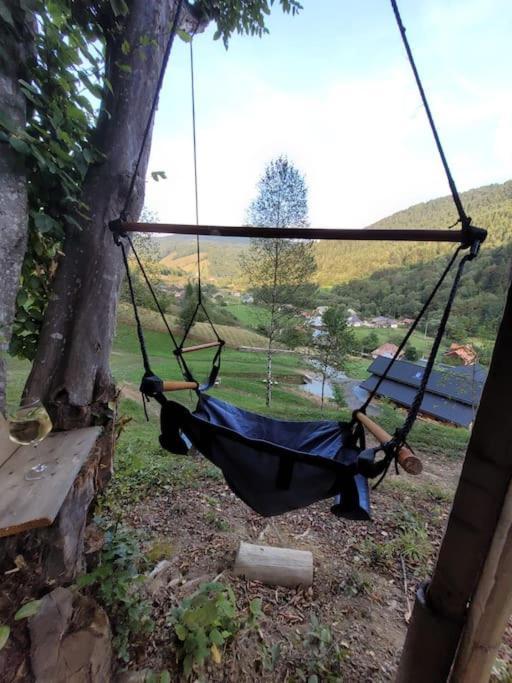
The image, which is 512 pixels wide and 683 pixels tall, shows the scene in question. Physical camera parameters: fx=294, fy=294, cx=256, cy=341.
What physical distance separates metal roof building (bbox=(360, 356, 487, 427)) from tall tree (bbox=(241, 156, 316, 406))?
2405mm

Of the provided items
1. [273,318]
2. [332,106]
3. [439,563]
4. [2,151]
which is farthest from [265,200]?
[439,563]

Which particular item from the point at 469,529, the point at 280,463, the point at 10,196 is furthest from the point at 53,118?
the point at 469,529

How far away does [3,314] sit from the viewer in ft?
3.13

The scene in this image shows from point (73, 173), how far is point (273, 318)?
547cm

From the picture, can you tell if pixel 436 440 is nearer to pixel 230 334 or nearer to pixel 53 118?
pixel 53 118

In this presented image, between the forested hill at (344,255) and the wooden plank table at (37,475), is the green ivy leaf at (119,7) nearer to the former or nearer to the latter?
the wooden plank table at (37,475)

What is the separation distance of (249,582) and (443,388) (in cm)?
491

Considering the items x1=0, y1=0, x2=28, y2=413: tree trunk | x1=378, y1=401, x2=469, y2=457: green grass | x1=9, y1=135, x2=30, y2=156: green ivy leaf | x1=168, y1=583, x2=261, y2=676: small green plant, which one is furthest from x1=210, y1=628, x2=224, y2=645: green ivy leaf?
x1=378, y1=401, x2=469, y2=457: green grass

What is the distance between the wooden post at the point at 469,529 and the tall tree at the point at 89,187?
1122 mm

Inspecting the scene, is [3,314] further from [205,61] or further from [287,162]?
[287,162]

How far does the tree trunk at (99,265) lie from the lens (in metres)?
1.06

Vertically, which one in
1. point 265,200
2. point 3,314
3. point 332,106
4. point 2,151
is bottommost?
point 3,314

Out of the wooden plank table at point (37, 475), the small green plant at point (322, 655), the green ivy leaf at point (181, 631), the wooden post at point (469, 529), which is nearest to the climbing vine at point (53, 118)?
the wooden plank table at point (37, 475)

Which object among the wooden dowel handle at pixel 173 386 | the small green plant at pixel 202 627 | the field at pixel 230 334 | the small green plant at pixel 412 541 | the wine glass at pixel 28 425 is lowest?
the field at pixel 230 334
